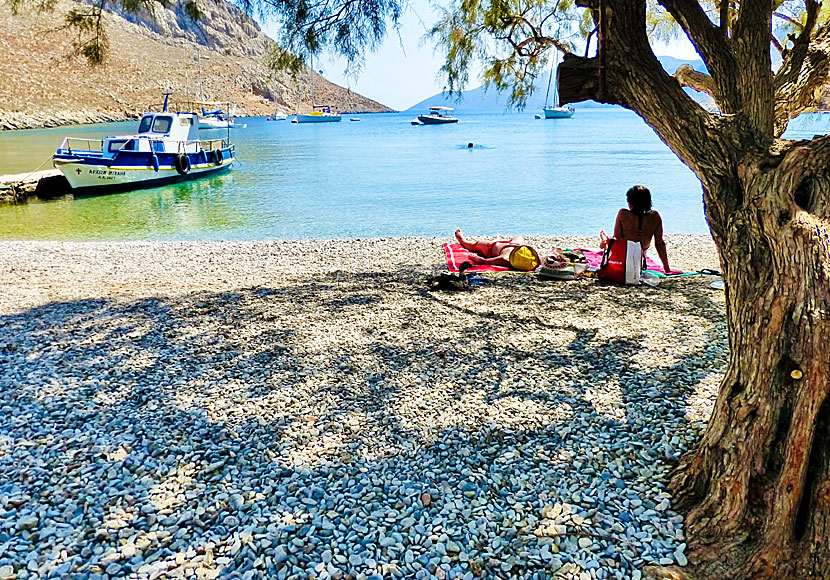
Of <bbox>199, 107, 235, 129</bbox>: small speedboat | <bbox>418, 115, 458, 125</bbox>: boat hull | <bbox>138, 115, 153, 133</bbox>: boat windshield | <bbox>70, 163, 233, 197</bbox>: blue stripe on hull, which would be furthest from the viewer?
<bbox>418, 115, 458, 125</bbox>: boat hull

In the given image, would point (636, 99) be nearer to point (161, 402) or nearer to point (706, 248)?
point (161, 402)

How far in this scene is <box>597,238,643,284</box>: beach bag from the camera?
240 inches

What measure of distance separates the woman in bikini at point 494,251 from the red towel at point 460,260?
0.07 meters

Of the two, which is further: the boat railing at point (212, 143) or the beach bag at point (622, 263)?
the boat railing at point (212, 143)

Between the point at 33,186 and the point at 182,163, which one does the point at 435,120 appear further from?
the point at 33,186

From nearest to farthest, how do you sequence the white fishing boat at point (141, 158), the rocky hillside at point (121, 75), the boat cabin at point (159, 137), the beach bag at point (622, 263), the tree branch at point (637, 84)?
the tree branch at point (637, 84)
the beach bag at point (622, 263)
the white fishing boat at point (141, 158)
the boat cabin at point (159, 137)
the rocky hillside at point (121, 75)

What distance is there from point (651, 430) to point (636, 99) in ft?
6.65

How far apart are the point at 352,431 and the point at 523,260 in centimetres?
423

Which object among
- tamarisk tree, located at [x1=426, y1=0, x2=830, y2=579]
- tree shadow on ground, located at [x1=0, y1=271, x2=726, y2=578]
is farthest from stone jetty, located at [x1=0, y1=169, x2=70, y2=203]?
tamarisk tree, located at [x1=426, y1=0, x2=830, y2=579]

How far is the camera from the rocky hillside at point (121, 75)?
2657 inches

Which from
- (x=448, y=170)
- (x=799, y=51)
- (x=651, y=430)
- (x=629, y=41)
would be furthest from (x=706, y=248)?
(x=448, y=170)

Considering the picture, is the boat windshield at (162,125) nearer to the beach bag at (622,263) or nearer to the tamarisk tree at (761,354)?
the beach bag at (622,263)

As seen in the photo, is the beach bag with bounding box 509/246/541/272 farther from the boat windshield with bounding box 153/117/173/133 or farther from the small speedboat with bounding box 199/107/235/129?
the small speedboat with bounding box 199/107/235/129

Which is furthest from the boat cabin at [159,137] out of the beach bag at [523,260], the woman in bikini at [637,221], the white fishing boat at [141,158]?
the woman in bikini at [637,221]
